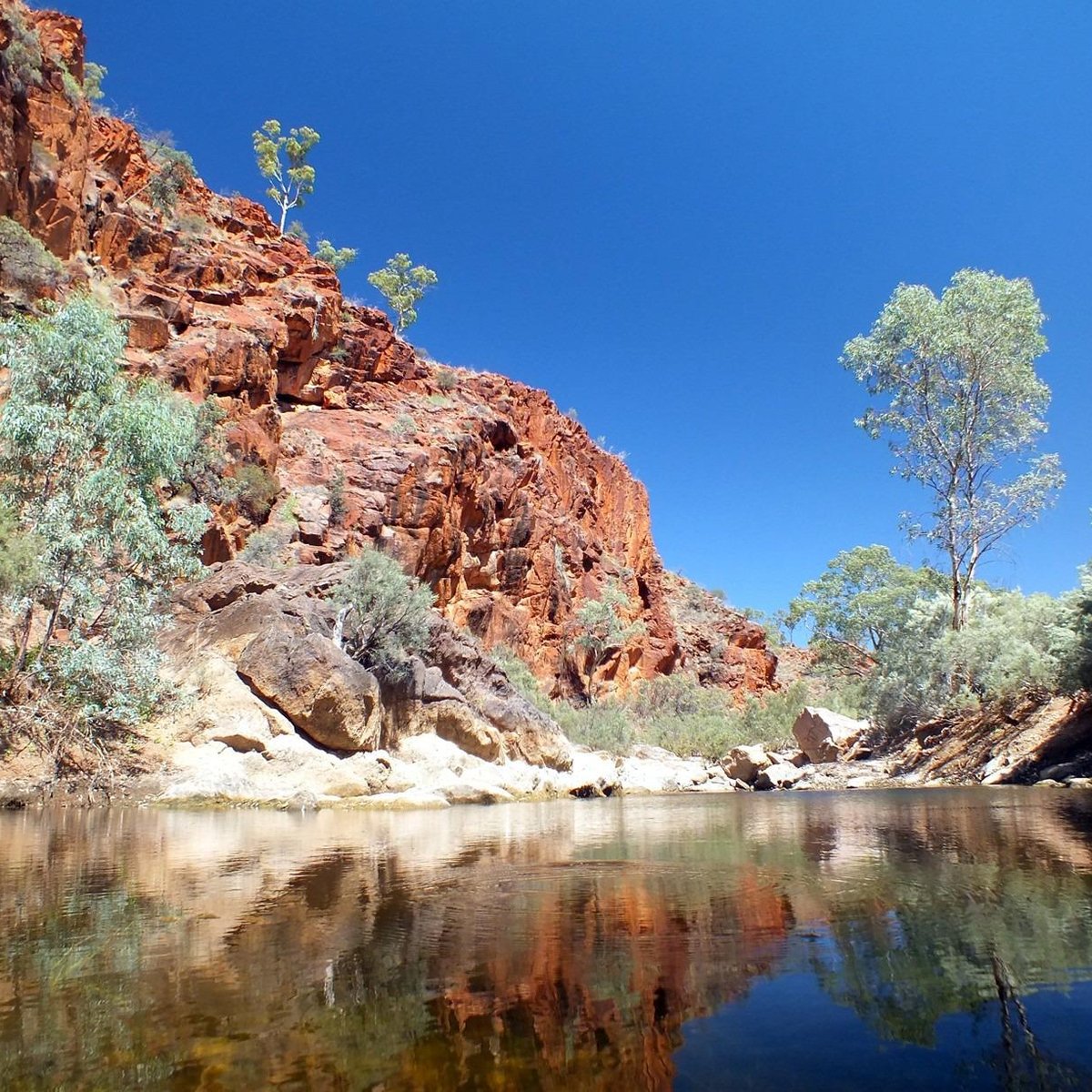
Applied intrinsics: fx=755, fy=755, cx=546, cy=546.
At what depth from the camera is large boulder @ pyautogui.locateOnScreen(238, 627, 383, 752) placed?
19.7m

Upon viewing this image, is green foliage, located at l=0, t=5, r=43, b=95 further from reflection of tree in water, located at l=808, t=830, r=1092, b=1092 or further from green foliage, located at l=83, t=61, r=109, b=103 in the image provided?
reflection of tree in water, located at l=808, t=830, r=1092, b=1092

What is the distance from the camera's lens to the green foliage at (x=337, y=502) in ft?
118

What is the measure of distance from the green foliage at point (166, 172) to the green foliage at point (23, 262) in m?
15.0

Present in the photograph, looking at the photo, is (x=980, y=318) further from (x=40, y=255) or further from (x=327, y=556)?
(x=40, y=255)

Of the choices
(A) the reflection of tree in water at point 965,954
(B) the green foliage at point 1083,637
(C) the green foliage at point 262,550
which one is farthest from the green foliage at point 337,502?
(A) the reflection of tree in water at point 965,954

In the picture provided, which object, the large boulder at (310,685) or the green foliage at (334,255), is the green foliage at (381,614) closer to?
the large boulder at (310,685)

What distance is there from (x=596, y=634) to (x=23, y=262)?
38.9m

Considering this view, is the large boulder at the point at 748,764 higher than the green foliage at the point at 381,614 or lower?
lower

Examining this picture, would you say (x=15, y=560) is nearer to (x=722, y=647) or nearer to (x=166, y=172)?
(x=166, y=172)

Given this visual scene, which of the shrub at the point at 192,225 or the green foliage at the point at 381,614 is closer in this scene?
the green foliage at the point at 381,614

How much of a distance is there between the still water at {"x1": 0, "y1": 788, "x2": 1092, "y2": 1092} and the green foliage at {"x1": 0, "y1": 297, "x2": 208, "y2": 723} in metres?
8.16

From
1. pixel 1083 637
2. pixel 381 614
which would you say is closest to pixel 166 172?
pixel 381 614

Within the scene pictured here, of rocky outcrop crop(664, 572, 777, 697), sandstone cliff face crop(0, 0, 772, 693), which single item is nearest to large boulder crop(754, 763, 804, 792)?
sandstone cliff face crop(0, 0, 772, 693)

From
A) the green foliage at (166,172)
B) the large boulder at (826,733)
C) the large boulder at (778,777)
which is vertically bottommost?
the large boulder at (778,777)
